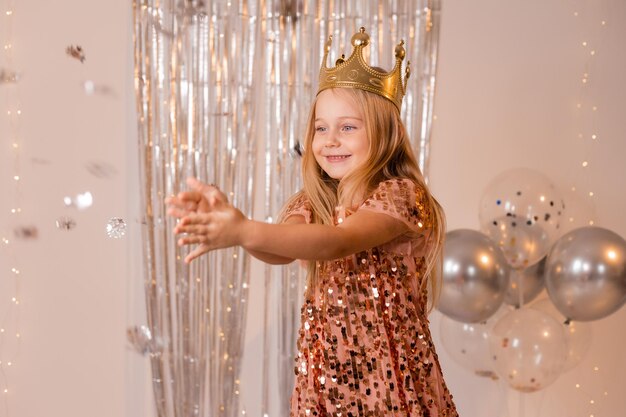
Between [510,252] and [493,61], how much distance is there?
95cm

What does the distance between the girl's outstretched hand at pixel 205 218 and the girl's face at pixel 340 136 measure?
50 cm

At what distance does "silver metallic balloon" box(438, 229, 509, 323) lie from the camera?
9.36 ft

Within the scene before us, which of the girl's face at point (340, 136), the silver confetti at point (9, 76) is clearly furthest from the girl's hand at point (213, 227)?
the silver confetti at point (9, 76)

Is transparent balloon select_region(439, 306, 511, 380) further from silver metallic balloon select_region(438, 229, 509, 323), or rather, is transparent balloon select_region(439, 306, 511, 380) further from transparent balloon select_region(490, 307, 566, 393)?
silver metallic balloon select_region(438, 229, 509, 323)

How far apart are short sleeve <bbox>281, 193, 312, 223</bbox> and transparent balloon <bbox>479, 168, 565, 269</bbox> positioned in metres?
1.29

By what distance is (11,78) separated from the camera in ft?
11.5

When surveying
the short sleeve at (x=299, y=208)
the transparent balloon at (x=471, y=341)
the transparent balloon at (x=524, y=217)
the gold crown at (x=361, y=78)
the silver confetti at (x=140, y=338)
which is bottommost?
the silver confetti at (x=140, y=338)

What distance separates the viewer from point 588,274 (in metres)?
2.91

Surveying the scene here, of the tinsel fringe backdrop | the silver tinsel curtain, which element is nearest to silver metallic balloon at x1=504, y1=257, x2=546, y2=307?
the tinsel fringe backdrop

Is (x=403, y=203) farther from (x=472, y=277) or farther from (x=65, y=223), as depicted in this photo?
(x=65, y=223)

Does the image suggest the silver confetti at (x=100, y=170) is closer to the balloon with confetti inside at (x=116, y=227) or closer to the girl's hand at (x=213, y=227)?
the balloon with confetti inside at (x=116, y=227)

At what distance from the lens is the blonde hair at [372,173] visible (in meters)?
1.86

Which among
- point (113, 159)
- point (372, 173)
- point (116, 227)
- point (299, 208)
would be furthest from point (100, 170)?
point (372, 173)

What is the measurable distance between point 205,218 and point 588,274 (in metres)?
1.89
